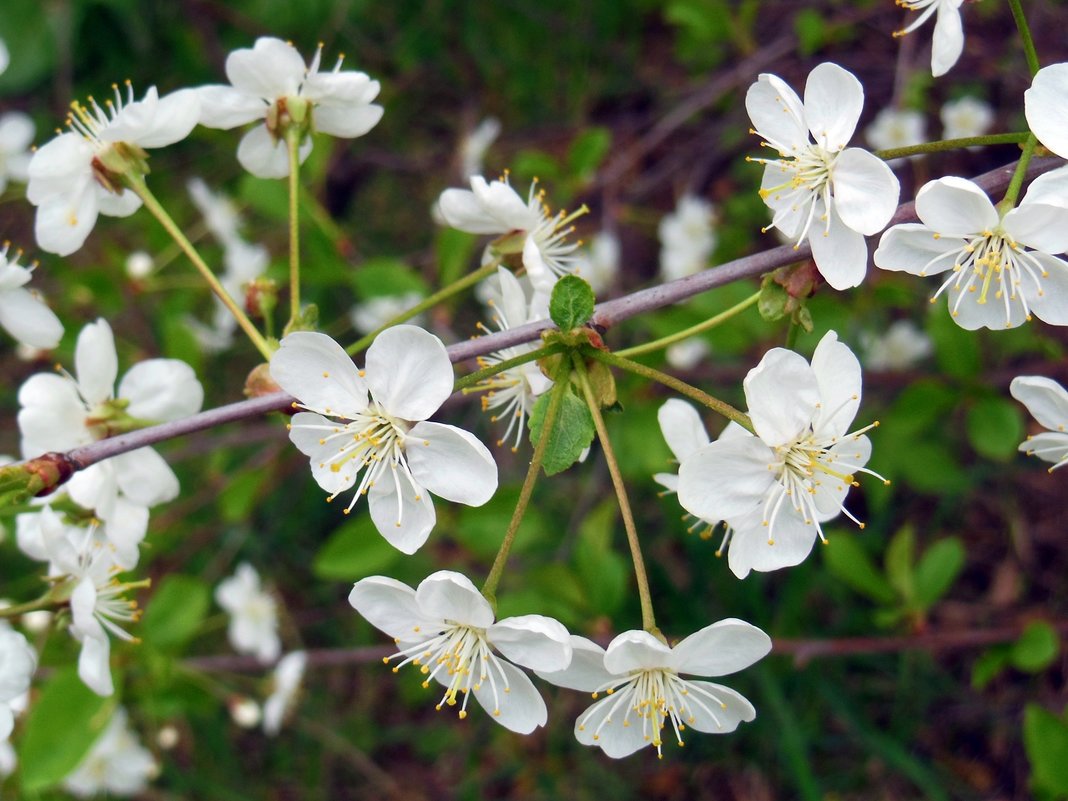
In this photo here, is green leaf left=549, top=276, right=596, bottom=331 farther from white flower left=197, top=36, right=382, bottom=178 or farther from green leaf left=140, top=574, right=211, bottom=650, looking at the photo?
green leaf left=140, top=574, right=211, bottom=650

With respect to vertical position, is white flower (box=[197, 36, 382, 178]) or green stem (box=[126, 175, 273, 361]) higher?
white flower (box=[197, 36, 382, 178])

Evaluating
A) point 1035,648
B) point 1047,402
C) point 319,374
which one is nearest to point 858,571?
point 1035,648

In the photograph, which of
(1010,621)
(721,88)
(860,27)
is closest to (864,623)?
(1010,621)

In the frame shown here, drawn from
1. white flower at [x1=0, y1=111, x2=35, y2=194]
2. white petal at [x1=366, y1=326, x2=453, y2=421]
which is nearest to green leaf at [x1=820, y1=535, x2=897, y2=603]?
white petal at [x1=366, y1=326, x2=453, y2=421]

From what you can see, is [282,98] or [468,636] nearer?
[468,636]

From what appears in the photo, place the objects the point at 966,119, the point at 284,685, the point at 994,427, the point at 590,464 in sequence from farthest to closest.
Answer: the point at 590,464 < the point at 966,119 < the point at 284,685 < the point at 994,427

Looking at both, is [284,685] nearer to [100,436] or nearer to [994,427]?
[100,436]

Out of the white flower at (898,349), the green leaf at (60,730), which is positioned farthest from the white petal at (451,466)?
the white flower at (898,349)
